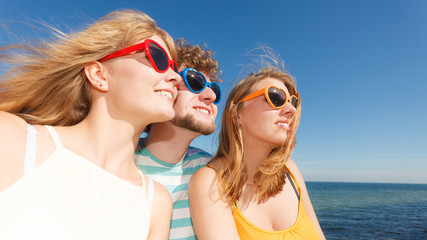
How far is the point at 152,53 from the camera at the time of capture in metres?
2.28

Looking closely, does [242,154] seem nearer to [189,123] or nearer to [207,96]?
[189,123]

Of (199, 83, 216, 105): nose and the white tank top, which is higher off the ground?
(199, 83, 216, 105): nose

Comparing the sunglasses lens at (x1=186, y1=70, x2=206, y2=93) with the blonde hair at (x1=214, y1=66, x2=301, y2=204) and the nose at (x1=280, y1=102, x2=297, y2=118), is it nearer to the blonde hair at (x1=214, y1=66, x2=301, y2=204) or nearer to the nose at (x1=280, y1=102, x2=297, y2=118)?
the blonde hair at (x1=214, y1=66, x2=301, y2=204)

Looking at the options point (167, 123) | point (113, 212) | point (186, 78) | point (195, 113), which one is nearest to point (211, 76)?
point (186, 78)

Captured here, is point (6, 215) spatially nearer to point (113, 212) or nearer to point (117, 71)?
point (113, 212)

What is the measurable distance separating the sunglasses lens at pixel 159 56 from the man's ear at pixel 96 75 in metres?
0.51

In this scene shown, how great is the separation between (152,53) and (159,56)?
8 centimetres

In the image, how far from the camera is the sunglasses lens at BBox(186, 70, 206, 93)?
10.8ft

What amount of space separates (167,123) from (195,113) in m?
0.41

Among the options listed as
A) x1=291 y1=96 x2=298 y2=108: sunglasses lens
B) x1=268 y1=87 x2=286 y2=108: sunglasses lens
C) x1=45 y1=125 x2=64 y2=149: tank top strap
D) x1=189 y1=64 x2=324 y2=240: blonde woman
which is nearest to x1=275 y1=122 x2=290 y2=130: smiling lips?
x1=189 y1=64 x2=324 y2=240: blonde woman

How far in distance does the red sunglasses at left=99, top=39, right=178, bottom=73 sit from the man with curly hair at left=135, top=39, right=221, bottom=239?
0.88 m

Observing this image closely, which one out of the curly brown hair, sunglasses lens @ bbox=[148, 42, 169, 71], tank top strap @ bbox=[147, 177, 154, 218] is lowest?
tank top strap @ bbox=[147, 177, 154, 218]

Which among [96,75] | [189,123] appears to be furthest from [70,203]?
[189,123]

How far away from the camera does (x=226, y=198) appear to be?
2668 millimetres
